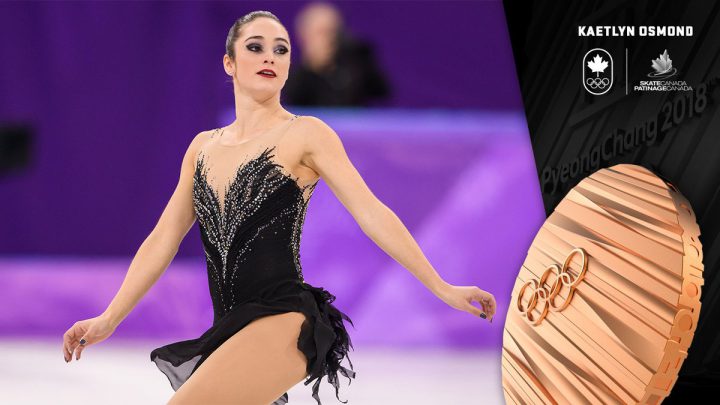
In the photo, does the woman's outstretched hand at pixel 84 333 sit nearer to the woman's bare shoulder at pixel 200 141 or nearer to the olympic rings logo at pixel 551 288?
the woman's bare shoulder at pixel 200 141

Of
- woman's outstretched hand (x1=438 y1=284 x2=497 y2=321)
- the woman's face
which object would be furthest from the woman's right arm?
woman's outstretched hand (x1=438 y1=284 x2=497 y2=321)

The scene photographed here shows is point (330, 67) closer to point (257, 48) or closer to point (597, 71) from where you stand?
point (597, 71)

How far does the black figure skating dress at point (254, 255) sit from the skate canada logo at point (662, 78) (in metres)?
1.44

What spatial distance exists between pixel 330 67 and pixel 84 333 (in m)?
3.67

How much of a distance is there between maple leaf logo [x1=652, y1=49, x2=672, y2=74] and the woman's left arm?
133cm

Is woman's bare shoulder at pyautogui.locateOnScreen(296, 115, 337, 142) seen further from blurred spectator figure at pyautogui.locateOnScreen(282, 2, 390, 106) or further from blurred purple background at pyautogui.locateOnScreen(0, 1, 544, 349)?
blurred spectator figure at pyautogui.locateOnScreen(282, 2, 390, 106)

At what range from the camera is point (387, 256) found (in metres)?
5.93

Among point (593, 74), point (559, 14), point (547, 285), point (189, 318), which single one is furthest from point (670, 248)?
point (189, 318)

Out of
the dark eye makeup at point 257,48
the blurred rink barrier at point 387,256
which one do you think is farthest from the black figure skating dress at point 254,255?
the blurred rink barrier at point 387,256

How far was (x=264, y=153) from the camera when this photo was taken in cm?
266

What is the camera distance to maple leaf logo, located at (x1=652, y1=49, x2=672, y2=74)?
3.36m

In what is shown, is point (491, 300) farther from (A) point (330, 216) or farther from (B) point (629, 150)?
(A) point (330, 216)

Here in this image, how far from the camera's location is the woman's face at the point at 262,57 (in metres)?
2.75

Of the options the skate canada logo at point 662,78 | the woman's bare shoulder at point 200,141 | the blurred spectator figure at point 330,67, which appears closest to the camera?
the woman's bare shoulder at point 200,141
